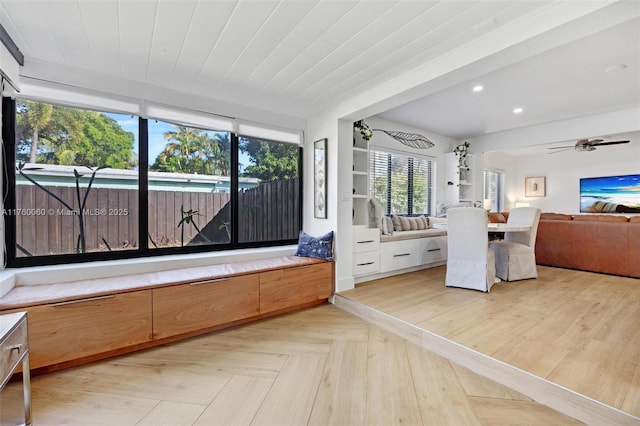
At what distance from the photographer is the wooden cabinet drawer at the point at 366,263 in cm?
362

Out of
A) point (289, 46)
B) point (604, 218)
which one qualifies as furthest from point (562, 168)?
point (289, 46)

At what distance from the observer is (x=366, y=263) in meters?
3.71

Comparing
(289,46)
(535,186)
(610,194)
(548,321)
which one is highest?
(289,46)

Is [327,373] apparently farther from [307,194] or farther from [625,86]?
[625,86]

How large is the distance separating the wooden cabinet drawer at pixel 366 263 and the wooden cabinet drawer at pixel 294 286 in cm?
42

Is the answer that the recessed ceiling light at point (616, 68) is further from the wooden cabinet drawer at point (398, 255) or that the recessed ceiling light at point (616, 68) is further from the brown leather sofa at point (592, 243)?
the wooden cabinet drawer at point (398, 255)

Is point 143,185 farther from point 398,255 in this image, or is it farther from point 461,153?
point 461,153

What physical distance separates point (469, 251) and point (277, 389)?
272cm

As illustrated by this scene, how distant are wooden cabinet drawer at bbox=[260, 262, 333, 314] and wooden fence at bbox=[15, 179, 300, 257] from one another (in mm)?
801

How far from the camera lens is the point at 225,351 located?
2.33m

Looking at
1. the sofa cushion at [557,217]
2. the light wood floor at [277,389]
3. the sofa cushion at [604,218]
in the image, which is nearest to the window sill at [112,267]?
the light wood floor at [277,389]

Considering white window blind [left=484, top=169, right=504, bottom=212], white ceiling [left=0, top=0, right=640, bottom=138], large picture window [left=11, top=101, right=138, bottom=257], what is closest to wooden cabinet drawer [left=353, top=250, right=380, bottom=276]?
white ceiling [left=0, top=0, right=640, bottom=138]

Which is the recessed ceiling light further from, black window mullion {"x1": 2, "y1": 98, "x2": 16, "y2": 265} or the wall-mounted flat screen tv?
black window mullion {"x1": 2, "y1": 98, "x2": 16, "y2": 265}

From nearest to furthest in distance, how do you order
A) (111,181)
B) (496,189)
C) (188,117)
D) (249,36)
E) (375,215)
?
(249,36) → (111,181) → (188,117) → (375,215) → (496,189)
